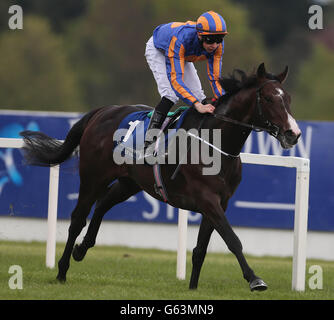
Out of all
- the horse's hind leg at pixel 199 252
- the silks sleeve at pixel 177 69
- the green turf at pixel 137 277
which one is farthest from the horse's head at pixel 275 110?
the green turf at pixel 137 277

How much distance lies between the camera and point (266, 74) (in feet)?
19.2

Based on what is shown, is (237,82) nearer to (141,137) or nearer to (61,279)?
(141,137)

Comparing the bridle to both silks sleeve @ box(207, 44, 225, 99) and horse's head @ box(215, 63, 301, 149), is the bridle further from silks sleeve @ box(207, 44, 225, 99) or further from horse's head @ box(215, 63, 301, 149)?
A: silks sleeve @ box(207, 44, 225, 99)

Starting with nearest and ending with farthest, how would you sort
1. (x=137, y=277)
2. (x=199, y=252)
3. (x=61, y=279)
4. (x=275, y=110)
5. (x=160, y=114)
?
(x=275, y=110)
(x=160, y=114)
(x=199, y=252)
(x=61, y=279)
(x=137, y=277)

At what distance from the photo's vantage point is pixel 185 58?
251 inches

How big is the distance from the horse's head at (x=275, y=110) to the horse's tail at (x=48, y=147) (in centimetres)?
208

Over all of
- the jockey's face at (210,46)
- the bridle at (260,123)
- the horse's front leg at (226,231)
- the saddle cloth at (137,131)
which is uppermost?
the jockey's face at (210,46)

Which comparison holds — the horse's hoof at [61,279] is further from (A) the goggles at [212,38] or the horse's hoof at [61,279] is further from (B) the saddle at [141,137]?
(A) the goggles at [212,38]

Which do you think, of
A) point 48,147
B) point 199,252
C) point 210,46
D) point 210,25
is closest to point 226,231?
point 199,252

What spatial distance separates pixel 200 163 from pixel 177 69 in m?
0.78

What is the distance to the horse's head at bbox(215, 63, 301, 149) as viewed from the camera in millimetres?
5527

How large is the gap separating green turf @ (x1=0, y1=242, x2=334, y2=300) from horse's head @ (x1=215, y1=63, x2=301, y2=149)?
1.41 meters

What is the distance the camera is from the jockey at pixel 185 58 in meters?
6.00

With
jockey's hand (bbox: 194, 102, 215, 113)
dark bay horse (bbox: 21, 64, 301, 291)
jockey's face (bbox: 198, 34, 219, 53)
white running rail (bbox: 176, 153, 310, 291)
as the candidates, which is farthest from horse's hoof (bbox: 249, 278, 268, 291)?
jockey's face (bbox: 198, 34, 219, 53)
